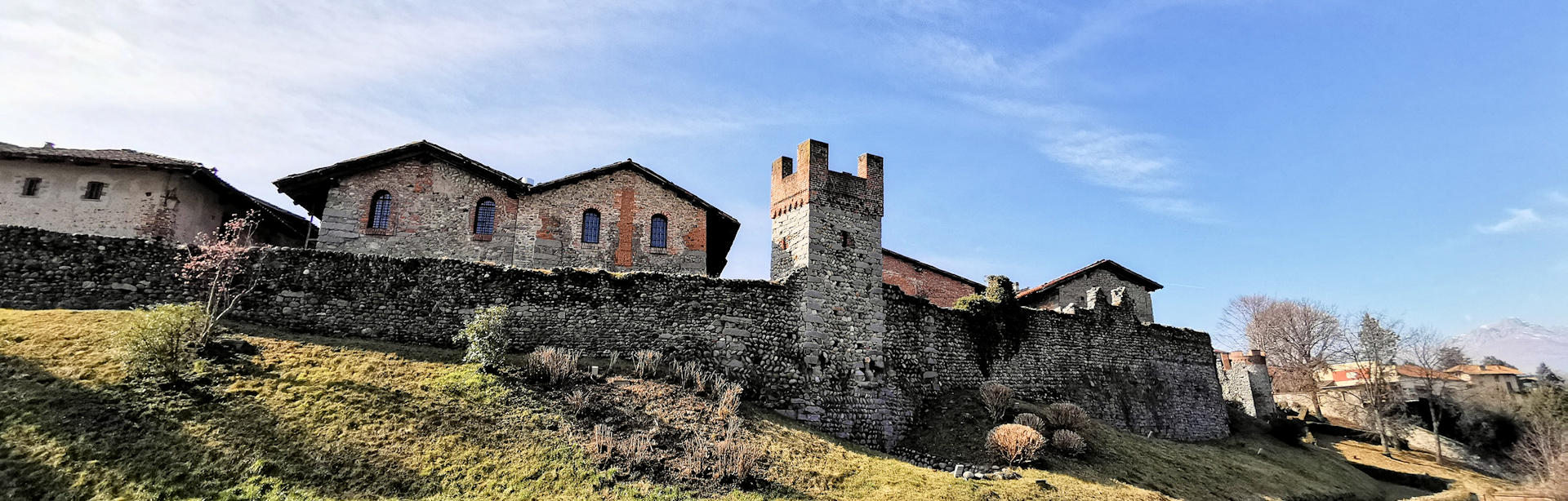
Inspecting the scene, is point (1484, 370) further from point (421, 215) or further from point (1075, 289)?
point (421, 215)

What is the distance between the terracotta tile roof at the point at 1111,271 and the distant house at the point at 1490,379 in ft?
63.2

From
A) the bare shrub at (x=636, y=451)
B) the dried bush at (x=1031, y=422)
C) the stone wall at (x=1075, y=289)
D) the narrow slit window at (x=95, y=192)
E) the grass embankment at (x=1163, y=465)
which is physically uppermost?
the narrow slit window at (x=95, y=192)

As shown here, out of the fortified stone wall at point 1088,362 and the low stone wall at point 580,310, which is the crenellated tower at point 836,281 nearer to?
the low stone wall at point 580,310

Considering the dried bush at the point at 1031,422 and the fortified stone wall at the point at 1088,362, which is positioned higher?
the fortified stone wall at the point at 1088,362

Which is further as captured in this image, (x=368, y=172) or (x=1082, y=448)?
(x=368, y=172)

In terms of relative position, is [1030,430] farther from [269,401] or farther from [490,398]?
[269,401]

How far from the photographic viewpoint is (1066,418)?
25.1m

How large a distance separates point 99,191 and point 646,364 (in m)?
21.3

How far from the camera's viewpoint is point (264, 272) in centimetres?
2092

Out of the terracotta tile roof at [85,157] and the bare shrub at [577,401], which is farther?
the terracotta tile roof at [85,157]

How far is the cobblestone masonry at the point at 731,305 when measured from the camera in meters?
19.9

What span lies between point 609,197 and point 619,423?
14773 mm

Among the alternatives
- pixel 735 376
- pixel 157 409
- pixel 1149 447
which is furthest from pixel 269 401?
pixel 1149 447

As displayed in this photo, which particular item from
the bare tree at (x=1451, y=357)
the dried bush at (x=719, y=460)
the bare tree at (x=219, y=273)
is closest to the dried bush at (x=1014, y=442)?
the dried bush at (x=719, y=460)
